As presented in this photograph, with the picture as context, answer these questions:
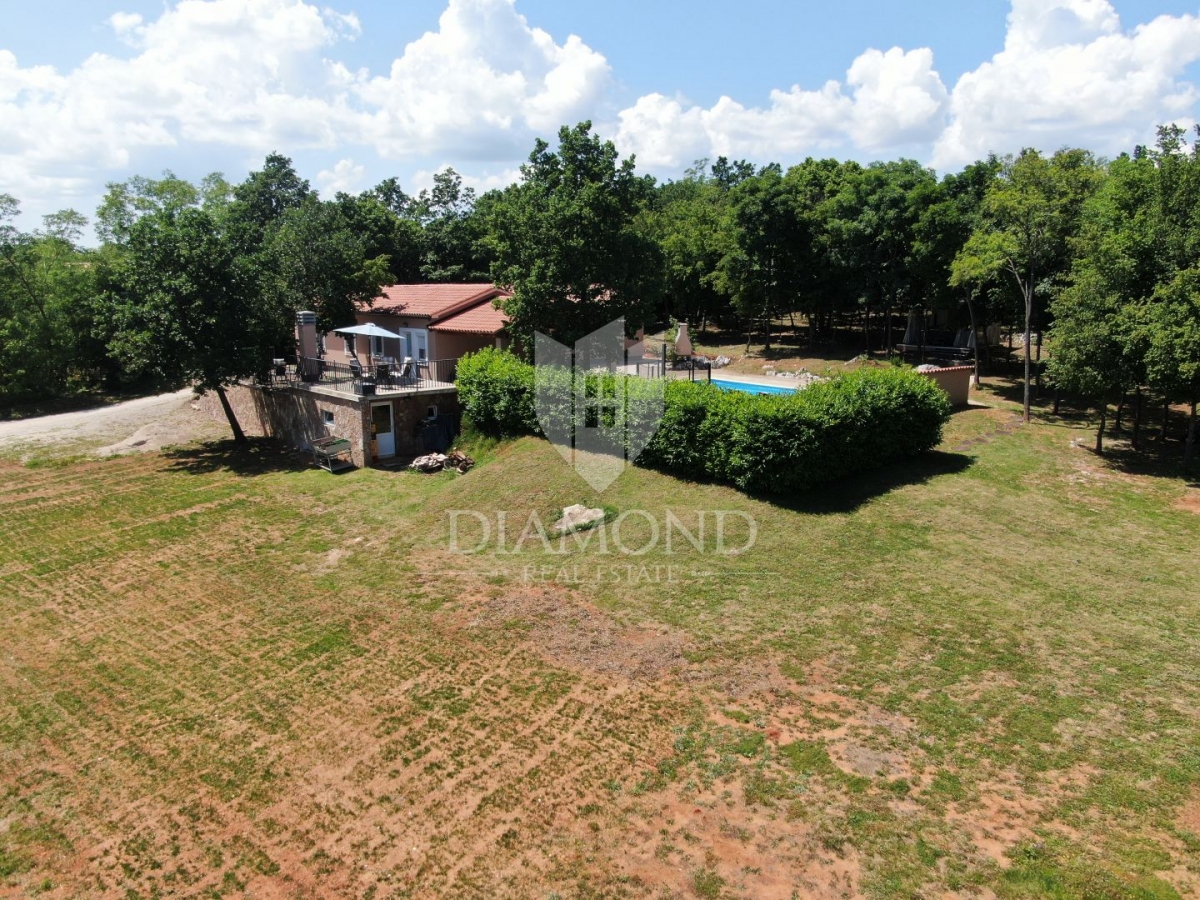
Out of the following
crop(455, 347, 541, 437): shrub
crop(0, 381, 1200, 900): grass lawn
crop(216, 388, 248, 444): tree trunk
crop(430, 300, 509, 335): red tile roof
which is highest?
crop(430, 300, 509, 335): red tile roof

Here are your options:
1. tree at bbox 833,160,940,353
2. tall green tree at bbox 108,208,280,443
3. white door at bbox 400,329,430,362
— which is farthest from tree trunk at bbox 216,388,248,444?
tree at bbox 833,160,940,353

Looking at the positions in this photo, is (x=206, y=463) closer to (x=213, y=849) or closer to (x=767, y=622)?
(x=213, y=849)

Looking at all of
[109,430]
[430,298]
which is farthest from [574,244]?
[109,430]

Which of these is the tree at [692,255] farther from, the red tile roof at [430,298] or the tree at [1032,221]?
the tree at [1032,221]

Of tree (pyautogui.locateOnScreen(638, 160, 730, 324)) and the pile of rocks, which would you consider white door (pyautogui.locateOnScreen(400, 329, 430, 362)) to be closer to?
the pile of rocks

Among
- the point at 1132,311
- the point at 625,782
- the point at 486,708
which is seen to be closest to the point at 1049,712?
the point at 625,782

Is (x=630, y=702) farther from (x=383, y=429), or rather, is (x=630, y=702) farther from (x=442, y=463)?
(x=383, y=429)
